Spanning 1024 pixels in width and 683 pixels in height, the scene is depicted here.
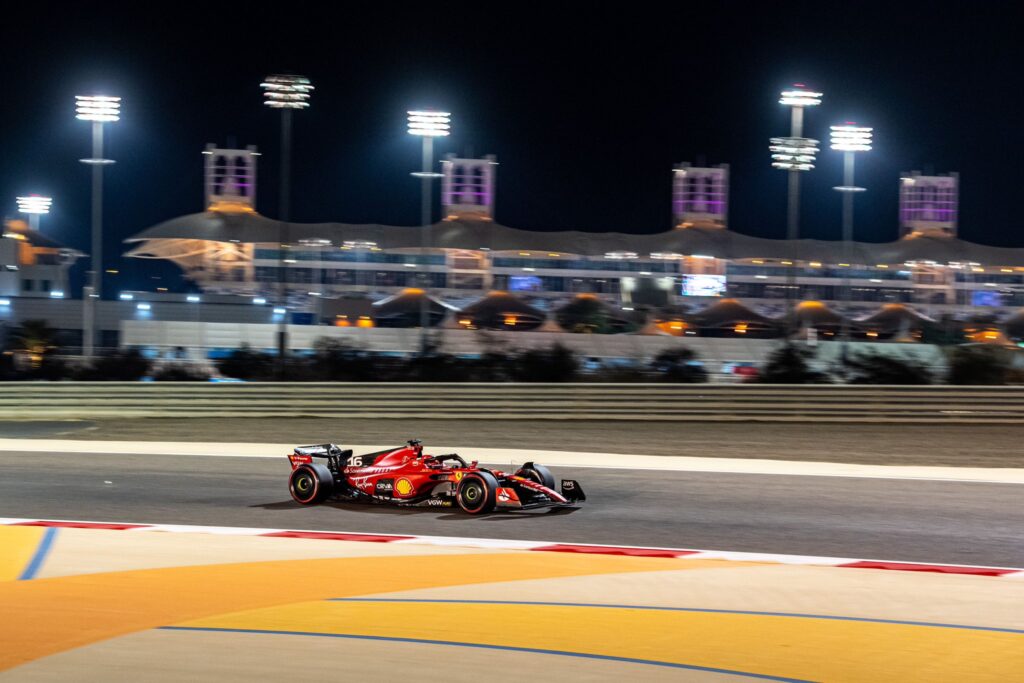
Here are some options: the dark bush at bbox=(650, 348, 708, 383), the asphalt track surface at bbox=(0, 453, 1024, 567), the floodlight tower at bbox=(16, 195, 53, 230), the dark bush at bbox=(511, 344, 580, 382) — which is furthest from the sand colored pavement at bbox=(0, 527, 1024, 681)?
the floodlight tower at bbox=(16, 195, 53, 230)

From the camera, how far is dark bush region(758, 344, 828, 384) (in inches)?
823

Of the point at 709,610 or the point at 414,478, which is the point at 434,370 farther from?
the point at 709,610

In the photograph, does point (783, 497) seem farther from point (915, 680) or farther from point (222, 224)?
point (222, 224)

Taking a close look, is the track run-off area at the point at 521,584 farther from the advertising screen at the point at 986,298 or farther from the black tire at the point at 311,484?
the advertising screen at the point at 986,298

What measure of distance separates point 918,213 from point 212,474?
100m

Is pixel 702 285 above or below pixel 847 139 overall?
below

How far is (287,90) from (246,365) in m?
8.08

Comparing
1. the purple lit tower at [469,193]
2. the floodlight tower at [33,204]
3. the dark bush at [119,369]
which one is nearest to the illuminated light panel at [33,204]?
the floodlight tower at [33,204]

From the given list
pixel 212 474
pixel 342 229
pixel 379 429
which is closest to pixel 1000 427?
pixel 379 429

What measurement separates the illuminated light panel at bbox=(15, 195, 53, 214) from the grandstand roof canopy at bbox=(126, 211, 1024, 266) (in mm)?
10845

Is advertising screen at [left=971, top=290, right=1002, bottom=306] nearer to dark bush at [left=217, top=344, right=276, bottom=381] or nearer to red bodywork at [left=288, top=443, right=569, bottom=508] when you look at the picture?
dark bush at [left=217, top=344, right=276, bottom=381]

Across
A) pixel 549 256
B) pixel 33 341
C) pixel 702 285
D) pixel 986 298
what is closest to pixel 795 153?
pixel 33 341

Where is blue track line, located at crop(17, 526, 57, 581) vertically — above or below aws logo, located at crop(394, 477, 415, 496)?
below

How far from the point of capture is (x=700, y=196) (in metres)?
99.6
